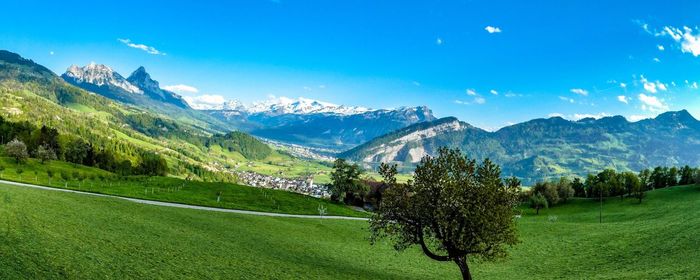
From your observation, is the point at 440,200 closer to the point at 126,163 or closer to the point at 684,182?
the point at 684,182

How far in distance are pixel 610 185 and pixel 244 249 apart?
145m

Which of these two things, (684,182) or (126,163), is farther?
(126,163)

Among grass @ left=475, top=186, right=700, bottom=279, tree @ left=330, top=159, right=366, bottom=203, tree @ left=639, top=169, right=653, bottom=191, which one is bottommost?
grass @ left=475, top=186, right=700, bottom=279

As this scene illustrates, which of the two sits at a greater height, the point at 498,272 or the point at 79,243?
the point at 79,243

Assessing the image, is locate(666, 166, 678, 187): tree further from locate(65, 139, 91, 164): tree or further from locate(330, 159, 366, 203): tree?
locate(65, 139, 91, 164): tree

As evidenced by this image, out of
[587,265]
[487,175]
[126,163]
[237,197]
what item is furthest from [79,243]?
[126,163]

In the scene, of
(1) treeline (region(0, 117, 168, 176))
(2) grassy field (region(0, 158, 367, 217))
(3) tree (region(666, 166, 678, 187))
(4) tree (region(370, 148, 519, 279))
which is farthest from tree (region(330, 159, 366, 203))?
(3) tree (region(666, 166, 678, 187))

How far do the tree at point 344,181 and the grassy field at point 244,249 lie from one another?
6188 centimetres

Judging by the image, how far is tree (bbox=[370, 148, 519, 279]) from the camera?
35.5m

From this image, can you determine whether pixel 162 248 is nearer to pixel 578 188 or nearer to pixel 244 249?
pixel 244 249

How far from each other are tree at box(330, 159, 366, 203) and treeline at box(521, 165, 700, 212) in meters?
64.9

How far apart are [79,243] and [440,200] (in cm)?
2892

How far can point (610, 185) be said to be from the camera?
144 metres

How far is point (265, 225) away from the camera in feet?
210
